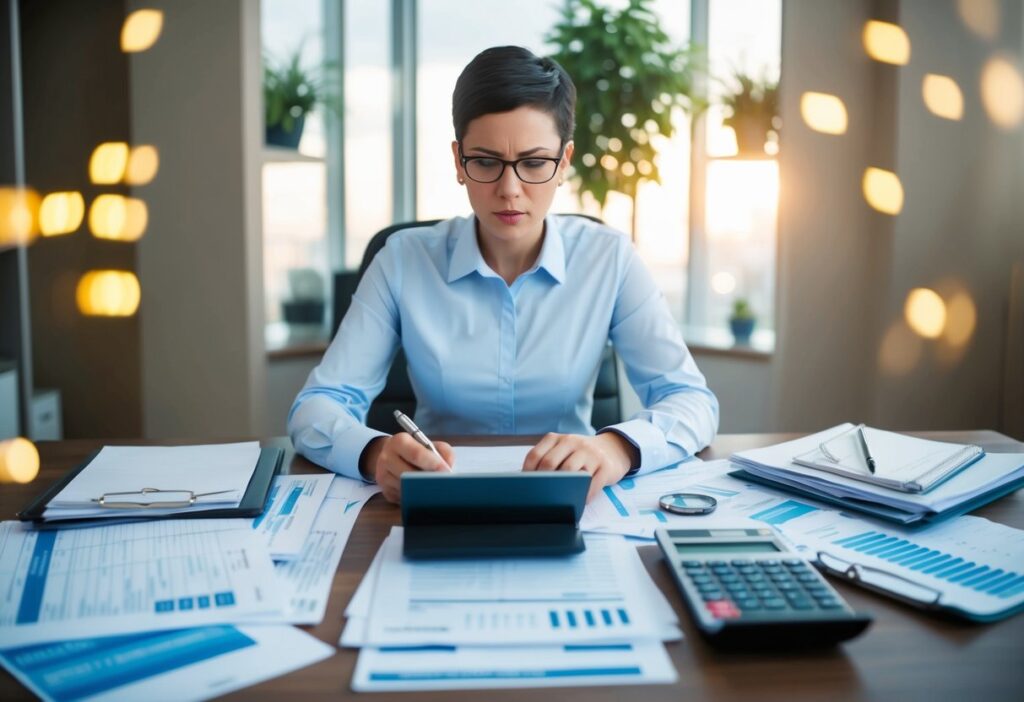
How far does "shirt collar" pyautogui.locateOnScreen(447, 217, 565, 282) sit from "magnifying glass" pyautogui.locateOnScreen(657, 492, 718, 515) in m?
0.61

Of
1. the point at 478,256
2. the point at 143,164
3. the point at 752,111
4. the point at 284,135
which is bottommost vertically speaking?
the point at 478,256

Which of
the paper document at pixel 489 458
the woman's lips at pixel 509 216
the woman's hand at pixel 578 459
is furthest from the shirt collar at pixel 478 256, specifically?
the woman's hand at pixel 578 459

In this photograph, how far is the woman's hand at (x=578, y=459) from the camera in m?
1.06

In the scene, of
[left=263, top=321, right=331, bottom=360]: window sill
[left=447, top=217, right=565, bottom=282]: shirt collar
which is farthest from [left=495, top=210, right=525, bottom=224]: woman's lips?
[left=263, top=321, right=331, bottom=360]: window sill

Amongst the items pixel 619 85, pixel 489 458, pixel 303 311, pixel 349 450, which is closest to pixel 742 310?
pixel 619 85

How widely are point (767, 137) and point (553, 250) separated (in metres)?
1.96

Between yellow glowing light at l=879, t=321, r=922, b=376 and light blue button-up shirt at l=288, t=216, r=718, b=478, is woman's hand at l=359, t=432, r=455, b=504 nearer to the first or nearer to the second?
light blue button-up shirt at l=288, t=216, r=718, b=478

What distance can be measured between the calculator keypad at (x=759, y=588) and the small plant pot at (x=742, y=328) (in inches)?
108

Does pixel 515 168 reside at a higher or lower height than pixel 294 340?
higher

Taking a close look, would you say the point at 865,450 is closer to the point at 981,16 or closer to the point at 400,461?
the point at 400,461

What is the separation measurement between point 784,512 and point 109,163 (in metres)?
2.67

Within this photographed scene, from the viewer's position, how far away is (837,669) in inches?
26.8

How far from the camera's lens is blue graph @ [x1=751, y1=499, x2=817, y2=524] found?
39.6 inches

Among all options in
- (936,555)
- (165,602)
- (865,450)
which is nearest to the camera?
(165,602)
